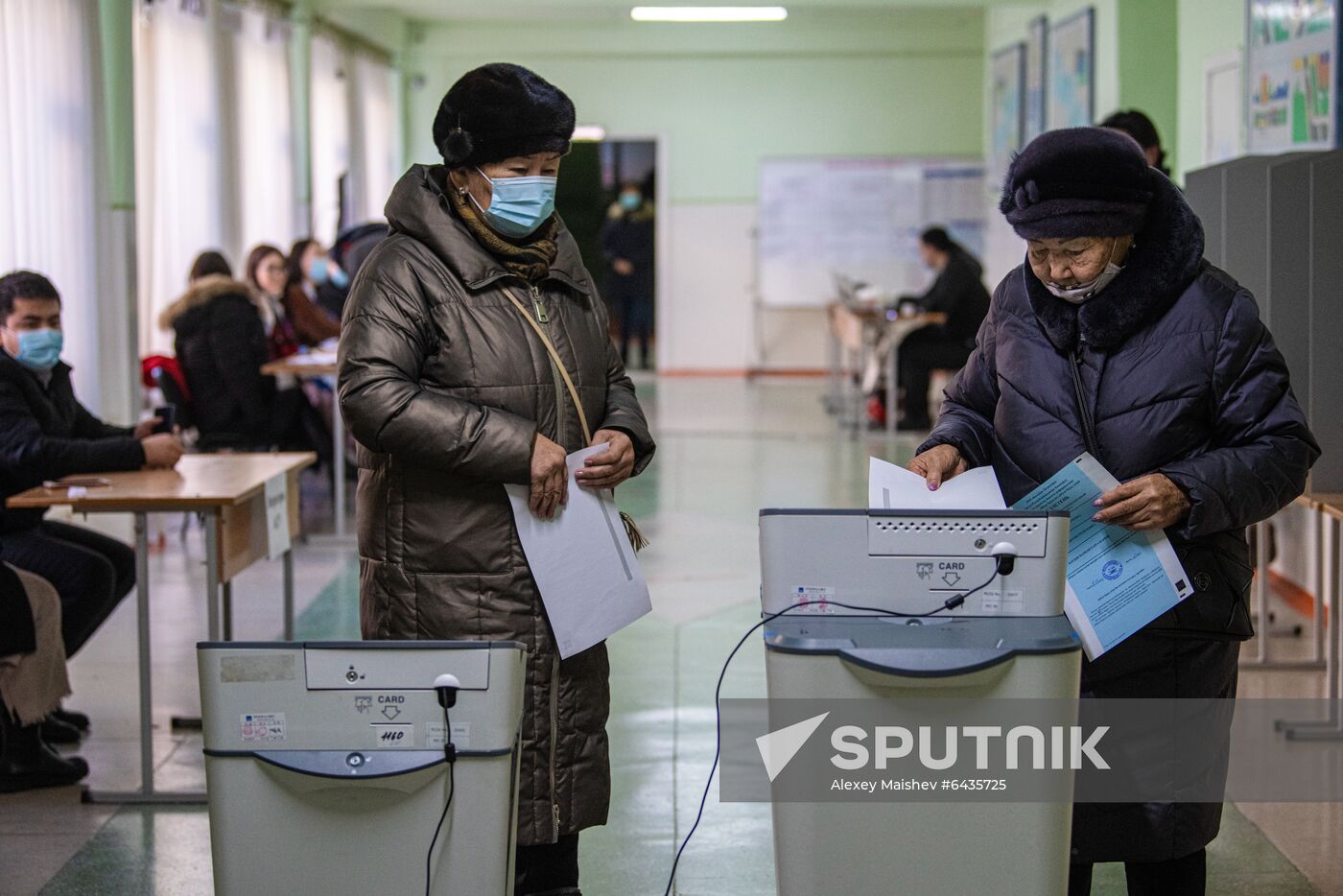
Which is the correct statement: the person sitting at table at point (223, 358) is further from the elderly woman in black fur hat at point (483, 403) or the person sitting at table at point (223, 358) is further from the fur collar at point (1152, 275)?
the fur collar at point (1152, 275)

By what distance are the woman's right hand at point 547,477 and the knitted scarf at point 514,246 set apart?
27cm

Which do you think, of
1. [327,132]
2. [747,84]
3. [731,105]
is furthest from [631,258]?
[327,132]

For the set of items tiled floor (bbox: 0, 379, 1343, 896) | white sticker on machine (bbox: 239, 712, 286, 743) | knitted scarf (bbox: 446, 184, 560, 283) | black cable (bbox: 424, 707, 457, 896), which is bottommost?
tiled floor (bbox: 0, 379, 1343, 896)

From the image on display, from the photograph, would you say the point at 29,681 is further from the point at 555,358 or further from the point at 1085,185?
the point at 1085,185

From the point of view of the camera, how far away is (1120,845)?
223cm

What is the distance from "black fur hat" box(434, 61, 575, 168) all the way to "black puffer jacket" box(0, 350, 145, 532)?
1.79 metres

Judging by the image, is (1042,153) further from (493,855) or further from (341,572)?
(341,572)

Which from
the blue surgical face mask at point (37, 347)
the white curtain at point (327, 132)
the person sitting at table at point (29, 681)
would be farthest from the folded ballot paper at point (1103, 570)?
the white curtain at point (327, 132)

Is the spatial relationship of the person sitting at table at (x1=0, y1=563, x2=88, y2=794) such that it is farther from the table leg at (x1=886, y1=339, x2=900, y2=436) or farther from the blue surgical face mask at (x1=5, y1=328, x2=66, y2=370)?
the table leg at (x1=886, y1=339, x2=900, y2=436)

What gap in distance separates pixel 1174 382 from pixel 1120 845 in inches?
25.8

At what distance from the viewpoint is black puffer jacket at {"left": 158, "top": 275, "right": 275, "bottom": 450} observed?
655 cm

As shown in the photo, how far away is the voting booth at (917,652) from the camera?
1764mm

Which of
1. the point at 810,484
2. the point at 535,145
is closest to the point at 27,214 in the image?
the point at 810,484

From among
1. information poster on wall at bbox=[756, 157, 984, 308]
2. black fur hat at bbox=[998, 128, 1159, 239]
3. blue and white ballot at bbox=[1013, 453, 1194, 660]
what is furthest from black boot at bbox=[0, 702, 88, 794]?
information poster on wall at bbox=[756, 157, 984, 308]
